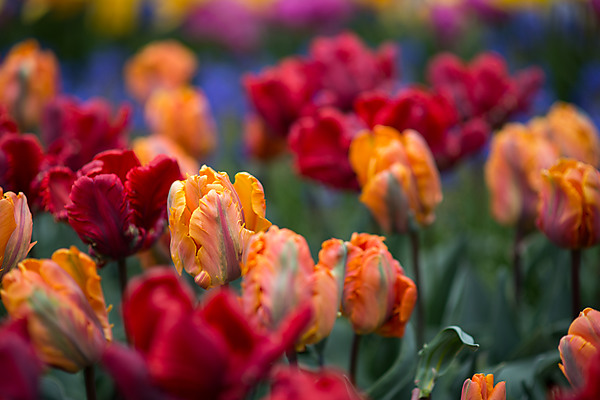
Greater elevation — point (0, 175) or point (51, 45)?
point (0, 175)

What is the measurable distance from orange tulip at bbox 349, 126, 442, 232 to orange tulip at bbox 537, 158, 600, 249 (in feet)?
0.50

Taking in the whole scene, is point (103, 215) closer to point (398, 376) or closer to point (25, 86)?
point (398, 376)

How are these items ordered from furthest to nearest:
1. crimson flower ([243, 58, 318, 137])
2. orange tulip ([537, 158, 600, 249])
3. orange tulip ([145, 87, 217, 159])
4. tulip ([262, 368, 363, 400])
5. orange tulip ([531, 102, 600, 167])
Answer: orange tulip ([145, 87, 217, 159]) < crimson flower ([243, 58, 318, 137]) < orange tulip ([531, 102, 600, 167]) < orange tulip ([537, 158, 600, 249]) < tulip ([262, 368, 363, 400])

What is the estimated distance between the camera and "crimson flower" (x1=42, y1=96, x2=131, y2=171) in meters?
0.85

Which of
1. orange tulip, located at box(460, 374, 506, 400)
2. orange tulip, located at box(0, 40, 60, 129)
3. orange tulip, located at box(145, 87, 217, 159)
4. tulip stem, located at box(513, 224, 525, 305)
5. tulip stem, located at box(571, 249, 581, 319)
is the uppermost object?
orange tulip, located at box(0, 40, 60, 129)

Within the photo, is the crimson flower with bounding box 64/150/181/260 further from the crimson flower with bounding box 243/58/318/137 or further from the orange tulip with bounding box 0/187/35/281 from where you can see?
the crimson flower with bounding box 243/58/318/137

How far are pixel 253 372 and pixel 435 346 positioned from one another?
0.29 metres

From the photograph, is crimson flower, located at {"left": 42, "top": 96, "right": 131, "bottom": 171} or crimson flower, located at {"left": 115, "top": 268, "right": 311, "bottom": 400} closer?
crimson flower, located at {"left": 115, "top": 268, "right": 311, "bottom": 400}

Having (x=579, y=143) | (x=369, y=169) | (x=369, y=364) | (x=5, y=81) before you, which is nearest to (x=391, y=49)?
(x=579, y=143)

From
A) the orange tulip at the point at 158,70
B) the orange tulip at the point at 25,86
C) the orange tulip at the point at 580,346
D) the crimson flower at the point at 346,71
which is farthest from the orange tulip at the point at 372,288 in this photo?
the orange tulip at the point at 158,70

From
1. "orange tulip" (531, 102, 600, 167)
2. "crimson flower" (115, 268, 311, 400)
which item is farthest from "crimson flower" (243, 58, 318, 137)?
"crimson flower" (115, 268, 311, 400)

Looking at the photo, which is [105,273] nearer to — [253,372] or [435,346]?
[435,346]

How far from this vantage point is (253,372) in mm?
353

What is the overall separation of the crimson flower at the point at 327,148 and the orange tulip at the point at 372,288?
0.34 metres
